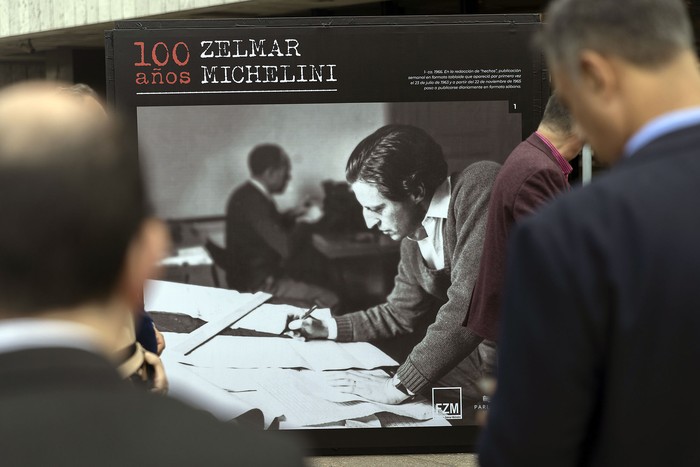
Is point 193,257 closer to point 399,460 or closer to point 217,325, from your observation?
point 217,325

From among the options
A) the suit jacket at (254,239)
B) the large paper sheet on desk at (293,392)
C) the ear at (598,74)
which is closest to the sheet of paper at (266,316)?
the suit jacket at (254,239)

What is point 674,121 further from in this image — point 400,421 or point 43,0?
point 43,0

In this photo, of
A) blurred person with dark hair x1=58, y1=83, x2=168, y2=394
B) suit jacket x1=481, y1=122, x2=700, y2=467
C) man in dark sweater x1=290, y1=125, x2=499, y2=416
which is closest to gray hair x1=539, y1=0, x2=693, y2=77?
suit jacket x1=481, y1=122, x2=700, y2=467

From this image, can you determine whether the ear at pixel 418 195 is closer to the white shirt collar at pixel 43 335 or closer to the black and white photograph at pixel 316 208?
the black and white photograph at pixel 316 208

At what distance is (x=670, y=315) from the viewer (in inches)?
68.6

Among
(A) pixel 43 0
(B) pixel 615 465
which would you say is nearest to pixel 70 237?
(B) pixel 615 465

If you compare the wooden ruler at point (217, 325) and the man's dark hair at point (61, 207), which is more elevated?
the man's dark hair at point (61, 207)

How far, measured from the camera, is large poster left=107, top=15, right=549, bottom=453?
225 inches

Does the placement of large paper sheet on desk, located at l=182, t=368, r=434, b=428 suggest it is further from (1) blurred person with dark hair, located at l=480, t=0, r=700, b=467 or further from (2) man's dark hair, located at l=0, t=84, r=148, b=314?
(2) man's dark hair, located at l=0, t=84, r=148, b=314

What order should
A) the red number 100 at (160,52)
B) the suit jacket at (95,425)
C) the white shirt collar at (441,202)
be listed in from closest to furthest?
the suit jacket at (95,425) < the red number 100 at (160,52) < the white shirt collar at (441,202)

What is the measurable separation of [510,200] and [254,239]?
76.0 inches

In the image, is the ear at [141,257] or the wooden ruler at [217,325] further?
the wooden ruler at [217,325]

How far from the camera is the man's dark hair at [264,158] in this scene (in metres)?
5.73

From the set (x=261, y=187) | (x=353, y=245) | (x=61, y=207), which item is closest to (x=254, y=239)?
(x=261, y=187)
